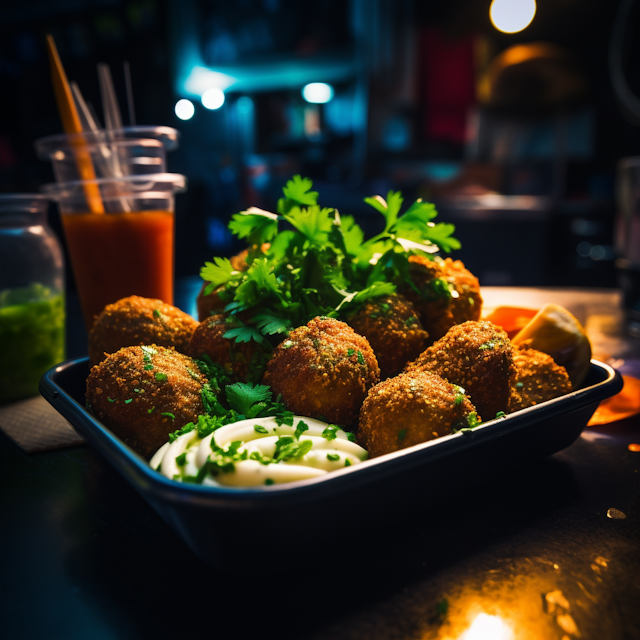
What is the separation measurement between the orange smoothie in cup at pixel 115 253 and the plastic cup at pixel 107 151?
13 centimetres

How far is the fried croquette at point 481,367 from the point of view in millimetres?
818

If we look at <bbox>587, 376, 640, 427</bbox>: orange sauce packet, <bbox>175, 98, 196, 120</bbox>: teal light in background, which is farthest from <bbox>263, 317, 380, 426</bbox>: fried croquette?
<bbox>175, 98, 196, 120</bbox>: teal light in background

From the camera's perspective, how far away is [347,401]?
808mm

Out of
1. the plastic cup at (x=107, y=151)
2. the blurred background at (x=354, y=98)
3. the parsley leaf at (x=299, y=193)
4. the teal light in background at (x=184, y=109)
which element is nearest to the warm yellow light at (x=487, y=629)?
the parsley leaf at (x=299, y=193)

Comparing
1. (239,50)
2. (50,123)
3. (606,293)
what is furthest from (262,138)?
(606,293)

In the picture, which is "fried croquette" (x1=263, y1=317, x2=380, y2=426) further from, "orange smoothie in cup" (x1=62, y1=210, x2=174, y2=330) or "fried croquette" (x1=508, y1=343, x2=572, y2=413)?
"orange smoothie in cup" (x1=62, y1=210, x2=174, y2=330)

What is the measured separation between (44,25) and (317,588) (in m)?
7.43

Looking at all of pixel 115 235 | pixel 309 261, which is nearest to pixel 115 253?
pixel 115 235

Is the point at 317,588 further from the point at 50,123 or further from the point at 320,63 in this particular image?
the point at 50,123

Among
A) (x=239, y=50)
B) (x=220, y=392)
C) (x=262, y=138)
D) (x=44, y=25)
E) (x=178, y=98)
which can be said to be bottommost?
(x=220, y=392)

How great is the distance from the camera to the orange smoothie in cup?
1435 mm

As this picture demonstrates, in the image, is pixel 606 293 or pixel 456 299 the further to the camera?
pixel 606 293

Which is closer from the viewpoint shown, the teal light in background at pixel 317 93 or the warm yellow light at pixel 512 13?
the warm yellow light at pixel 512 13

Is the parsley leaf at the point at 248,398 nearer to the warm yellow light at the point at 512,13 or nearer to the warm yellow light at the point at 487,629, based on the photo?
the warm yellow light at the point at 487,629
